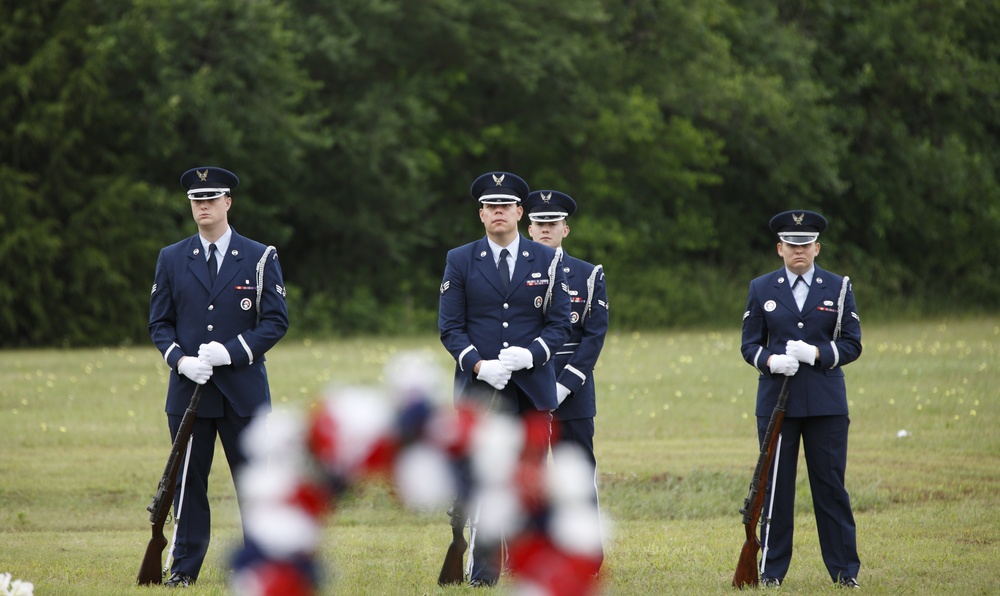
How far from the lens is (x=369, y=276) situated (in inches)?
1249

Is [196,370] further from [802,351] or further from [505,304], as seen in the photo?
[802,351]

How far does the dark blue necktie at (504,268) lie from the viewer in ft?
21.7

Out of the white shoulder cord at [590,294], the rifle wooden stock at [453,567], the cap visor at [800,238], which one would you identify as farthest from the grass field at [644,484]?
the cap visor at [800,238]

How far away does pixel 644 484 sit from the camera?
10312 mm

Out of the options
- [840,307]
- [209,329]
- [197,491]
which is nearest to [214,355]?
[209,329]

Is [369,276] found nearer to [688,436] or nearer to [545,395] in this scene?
[688,436]

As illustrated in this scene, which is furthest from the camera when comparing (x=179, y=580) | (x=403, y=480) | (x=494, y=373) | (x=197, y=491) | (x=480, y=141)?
(x=480, y=141)

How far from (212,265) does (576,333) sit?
1.99 m

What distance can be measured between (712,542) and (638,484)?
2.21 metres

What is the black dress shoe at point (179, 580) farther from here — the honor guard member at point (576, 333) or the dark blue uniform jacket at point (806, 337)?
the dark blue uniform jacket at point (806, 337)

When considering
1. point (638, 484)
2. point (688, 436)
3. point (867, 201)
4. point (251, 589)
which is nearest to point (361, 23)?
point (867, 201)

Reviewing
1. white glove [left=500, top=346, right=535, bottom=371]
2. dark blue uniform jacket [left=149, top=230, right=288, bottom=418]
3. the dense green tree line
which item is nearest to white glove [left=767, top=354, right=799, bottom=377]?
white glove [left=500, top=346, right=535, bottom=371]

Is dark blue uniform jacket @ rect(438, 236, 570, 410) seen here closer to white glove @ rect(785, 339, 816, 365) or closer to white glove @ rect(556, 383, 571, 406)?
white glove @ rect(556, 383, 571, 406)

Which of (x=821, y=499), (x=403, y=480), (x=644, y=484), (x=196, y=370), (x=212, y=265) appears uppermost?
(x=403, y=480)
